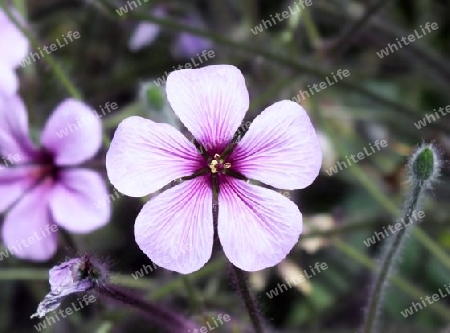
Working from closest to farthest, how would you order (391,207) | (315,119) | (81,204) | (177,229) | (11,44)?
(177,229) < (81,204) < (11,44) < (391,207) < (315,119)

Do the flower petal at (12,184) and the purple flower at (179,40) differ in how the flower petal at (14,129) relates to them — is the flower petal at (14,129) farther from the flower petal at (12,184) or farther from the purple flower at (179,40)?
the purple flower at (179,40)

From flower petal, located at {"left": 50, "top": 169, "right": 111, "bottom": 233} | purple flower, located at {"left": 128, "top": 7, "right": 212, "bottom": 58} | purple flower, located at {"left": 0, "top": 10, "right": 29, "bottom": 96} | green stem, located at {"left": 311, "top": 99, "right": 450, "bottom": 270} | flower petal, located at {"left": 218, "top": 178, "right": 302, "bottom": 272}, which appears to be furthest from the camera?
purple flower, located at {"left": 128, "top": 7, "right": 212, "bottom": 58}

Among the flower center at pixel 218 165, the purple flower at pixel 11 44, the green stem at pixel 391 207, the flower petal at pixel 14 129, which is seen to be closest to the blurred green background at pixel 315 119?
the green stem at pixel 391 207

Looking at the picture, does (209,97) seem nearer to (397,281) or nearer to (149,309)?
(149,309)

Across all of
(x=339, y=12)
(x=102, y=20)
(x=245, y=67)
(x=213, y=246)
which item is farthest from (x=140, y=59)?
(x=213, y=246)

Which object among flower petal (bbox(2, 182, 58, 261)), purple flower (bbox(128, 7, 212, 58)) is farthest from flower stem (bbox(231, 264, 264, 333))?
purple flower (bbox(128, 7, 212, 58))

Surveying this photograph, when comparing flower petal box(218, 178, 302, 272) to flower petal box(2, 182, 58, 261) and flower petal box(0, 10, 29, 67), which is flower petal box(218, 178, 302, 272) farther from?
flower petal box(0, 10, 29, 67)

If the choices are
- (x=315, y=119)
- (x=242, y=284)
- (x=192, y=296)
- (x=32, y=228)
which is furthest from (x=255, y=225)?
(x=315, y=119)
